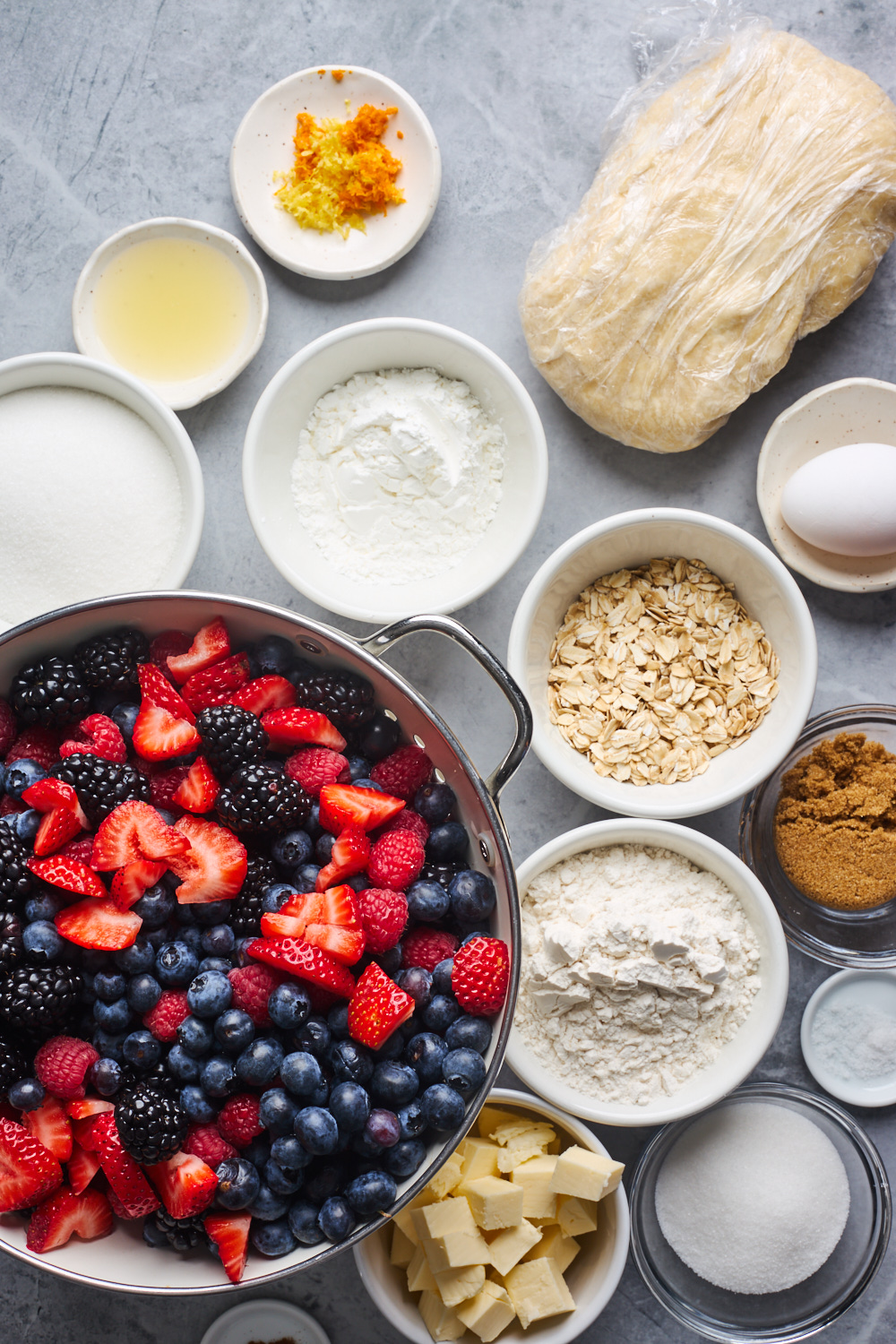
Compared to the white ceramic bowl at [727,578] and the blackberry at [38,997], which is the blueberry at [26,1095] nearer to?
the blackberry at [38,997]

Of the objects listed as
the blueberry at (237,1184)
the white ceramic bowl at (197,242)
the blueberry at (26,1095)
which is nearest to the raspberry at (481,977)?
the blueberry at (237,1184)

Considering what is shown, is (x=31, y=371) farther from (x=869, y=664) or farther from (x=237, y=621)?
(x=869, y=664)

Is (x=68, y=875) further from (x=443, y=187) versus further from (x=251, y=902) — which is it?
(x=443, y=187)

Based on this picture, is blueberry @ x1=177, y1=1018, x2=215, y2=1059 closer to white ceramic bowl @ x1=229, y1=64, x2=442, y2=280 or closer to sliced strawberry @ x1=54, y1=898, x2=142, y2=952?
sliced strawberry @ x1=54, y1=898, x2=142, y2=952

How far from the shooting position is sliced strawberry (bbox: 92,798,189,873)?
1.22 meters

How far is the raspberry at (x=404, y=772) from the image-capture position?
53.9 inches

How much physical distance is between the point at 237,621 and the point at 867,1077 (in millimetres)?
1398

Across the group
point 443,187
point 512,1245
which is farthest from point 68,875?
point 443,187

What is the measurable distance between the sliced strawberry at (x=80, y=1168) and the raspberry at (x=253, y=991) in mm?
294

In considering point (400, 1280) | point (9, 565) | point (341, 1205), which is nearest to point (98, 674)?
point (9, 565)

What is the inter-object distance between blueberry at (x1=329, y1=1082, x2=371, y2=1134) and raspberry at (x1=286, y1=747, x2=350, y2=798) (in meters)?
0.39

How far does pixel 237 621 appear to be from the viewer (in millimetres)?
1404

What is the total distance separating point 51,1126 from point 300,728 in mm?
610

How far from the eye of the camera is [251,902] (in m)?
1.28
